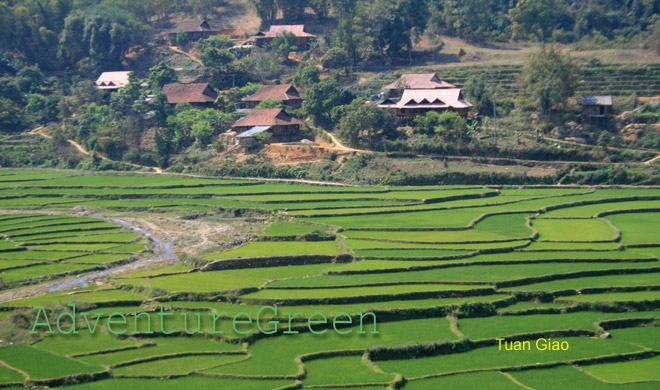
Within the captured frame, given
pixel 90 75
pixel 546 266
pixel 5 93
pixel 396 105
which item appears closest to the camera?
pixel 546 266

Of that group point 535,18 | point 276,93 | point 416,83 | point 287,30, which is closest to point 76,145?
point 276,93

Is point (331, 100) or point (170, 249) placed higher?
point (331, 100)

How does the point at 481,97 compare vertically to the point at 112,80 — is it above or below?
below

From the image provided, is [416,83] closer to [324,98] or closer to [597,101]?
[324,98]

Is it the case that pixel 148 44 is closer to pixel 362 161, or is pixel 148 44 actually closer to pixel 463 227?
pixel 362 161

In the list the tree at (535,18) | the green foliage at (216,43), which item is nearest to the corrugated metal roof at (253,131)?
the green foliage at (216,43)

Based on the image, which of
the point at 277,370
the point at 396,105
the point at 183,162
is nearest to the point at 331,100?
the point at 396,105
